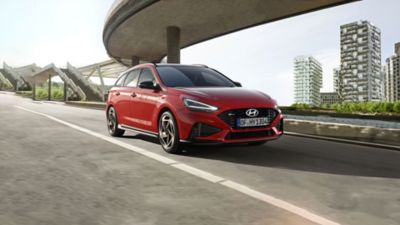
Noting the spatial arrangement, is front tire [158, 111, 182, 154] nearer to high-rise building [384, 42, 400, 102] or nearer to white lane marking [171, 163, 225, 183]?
white lane marking [171, 163, 225, 183]

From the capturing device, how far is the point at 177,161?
5941mm

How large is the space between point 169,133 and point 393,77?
161889 millimetres

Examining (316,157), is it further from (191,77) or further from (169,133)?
(191,77)

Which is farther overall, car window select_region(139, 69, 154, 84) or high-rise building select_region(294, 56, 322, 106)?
high-rise building select_region(294, 56, 322, 106)

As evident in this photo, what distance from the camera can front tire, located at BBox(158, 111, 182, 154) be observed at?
6590 millimetres

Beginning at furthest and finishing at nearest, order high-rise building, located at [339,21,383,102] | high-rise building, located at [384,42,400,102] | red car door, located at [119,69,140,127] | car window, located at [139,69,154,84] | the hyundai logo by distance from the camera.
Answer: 1. high-rise building, located at [384,42,400,102]
2. high-rise building, located at [339,21,383,102]
3. red car door, located at [119,69,140,127]
4. car window, located at [139,69,154,84]
5. the hyundai logo

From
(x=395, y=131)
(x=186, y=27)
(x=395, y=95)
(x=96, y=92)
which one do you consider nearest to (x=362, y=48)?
(x=395, y=95)

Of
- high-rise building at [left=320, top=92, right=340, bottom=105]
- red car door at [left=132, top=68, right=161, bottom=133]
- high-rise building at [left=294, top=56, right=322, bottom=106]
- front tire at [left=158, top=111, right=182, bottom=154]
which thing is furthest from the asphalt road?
high-rise building at [left=320, top=92, right=340, bottom=105]

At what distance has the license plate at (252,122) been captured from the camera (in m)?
6.20

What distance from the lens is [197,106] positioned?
6.31 metres

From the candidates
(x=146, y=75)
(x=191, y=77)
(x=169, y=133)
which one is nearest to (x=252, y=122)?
(x=169, y=133)

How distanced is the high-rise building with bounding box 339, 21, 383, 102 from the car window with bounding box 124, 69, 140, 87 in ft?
482

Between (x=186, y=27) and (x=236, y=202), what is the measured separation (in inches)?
1325

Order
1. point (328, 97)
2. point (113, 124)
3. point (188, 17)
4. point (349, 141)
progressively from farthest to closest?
point (328, 97) → point (188, 17) → point (113, 124) → point (349, 141)
